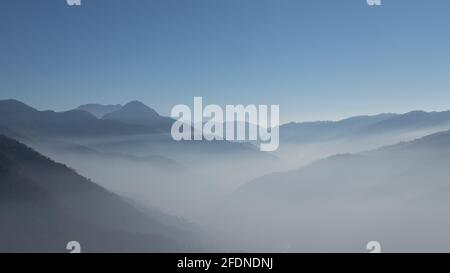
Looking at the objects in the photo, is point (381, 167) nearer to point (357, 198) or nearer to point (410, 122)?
point (357, 198)

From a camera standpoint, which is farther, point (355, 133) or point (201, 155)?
point (201, 155)

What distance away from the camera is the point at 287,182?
10172 mm

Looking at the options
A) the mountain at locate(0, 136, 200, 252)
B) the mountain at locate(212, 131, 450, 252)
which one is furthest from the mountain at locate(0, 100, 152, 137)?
the mountain at locate(212, 131, 450, 252)

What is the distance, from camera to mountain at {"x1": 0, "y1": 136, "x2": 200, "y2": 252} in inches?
236

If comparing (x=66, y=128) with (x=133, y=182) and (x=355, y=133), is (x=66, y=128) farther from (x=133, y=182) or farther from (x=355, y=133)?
(x=355, y=133)

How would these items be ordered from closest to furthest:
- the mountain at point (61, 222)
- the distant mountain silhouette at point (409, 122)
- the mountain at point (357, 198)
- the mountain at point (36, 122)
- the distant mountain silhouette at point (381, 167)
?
the mountain at point (61, 222) < the mountain at point (357, 198) < the mountain at point (36, 122) < the distant mountain silhouette at point (409, 122) < the distant mountain silhouette at point (381, 167)

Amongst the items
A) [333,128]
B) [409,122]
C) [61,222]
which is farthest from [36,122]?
[409,122]

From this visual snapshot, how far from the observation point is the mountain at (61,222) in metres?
5.99

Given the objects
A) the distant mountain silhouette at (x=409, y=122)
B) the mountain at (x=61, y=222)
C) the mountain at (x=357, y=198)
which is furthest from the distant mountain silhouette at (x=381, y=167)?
the mountain at (x=61, y=222)

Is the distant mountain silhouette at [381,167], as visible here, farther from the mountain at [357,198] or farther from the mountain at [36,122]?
the mountain at [36,122]

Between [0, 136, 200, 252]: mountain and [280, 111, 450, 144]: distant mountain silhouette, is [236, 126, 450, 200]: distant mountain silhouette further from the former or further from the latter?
[0, 136, 200, 252]: mountain

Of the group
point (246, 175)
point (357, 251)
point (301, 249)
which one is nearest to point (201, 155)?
point (246, 175)

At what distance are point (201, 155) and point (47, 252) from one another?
3.79 m

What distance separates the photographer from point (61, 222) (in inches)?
295
